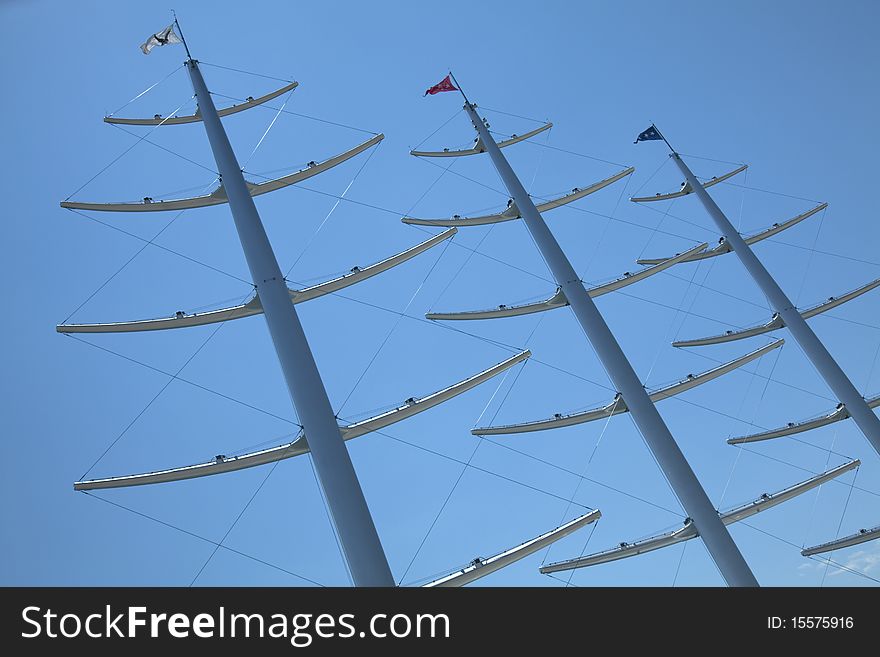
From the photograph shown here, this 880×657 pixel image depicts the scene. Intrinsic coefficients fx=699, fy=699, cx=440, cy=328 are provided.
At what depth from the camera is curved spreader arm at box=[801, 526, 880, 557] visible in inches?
1005

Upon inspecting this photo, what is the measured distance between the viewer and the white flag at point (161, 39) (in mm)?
18906

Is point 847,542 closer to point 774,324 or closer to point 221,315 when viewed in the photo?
point 774,324

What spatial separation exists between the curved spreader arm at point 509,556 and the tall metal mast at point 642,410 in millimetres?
2263

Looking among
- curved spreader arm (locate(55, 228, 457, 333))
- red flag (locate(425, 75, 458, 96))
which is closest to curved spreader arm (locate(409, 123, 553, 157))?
red flag (locate(425, 75, 458, 96))

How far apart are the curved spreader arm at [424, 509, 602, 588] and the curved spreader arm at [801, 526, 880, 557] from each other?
559 inches

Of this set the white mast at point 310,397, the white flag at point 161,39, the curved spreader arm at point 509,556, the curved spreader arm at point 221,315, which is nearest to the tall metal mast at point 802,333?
the curved spreader arm at point 509,556

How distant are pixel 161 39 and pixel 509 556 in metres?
16.2

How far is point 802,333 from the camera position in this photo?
2438 cm

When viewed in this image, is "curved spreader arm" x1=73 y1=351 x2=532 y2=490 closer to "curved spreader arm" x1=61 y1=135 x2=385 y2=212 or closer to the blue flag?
"curved spreader arm" x1=61 y1=135 x2=385 y2=212

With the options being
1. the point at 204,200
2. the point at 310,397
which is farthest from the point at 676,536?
the point at 204,200

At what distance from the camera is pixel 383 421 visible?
49.8 feet
